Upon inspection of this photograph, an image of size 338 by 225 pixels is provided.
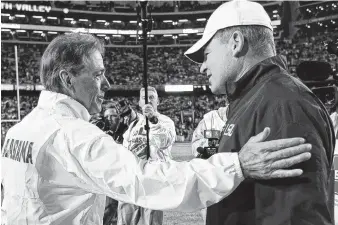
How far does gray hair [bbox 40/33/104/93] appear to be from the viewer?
216 centimetres

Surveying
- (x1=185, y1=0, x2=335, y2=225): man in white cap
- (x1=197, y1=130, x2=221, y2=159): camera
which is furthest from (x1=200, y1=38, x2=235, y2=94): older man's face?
(x1=197, y1=130, x2=221, y2=159): camera

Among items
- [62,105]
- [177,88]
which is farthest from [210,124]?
[177,88]

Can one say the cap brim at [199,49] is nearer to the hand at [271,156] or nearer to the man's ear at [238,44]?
the man's ear at [238,44]

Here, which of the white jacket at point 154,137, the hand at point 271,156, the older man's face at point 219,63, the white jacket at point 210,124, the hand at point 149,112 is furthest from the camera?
the white jacket at point 154,137

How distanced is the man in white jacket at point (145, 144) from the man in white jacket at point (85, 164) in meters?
3.44

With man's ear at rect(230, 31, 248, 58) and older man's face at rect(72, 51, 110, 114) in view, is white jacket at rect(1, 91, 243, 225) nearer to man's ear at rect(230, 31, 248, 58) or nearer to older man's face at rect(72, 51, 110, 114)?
older man's face at rect(72, 51, 110, 114)

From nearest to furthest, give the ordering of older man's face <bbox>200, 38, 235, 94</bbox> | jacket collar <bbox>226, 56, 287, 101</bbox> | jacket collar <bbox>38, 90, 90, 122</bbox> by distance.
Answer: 1. jacket collar <bbox>226, 56, 287, 101</bbox>
2. older man's face <bbox>200, 38, 235, 94</bbox>
3. jacket collar <bbox>38, 90, 90, 122</bbox>

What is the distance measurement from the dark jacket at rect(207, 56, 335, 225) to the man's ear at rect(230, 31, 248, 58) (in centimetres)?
→ 12

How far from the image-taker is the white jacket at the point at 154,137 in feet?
19.7

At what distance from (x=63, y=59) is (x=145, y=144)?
12.6ft

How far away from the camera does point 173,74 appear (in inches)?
1614

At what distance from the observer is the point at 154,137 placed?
625cm

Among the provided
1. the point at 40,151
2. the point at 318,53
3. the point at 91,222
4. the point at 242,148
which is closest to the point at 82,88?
the point at 40,151

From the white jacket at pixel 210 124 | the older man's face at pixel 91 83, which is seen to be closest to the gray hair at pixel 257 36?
the older man's face at pixel 91 83
